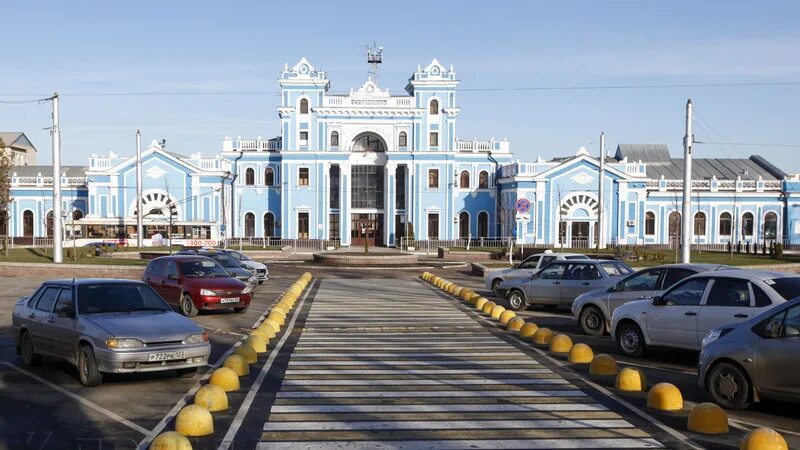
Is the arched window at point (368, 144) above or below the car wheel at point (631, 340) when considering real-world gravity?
above

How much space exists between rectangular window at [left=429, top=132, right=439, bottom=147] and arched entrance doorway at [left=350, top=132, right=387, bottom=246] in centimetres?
409

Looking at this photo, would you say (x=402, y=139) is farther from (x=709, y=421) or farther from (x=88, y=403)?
(x=709, y=421)

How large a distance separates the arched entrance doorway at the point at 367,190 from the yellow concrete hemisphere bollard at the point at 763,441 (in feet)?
195

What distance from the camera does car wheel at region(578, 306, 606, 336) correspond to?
679 inches

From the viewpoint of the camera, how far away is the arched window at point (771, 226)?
6419 centimetres

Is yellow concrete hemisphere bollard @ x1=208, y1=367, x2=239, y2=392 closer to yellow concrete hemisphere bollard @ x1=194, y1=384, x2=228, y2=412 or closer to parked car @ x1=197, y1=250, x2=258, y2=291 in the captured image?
yellow concrete hemisphere bollard @ x1=194, y1=384, x2=228, y2=412

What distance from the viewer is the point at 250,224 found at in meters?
66.7

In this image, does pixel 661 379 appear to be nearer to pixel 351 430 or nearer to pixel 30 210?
pixel 351 430

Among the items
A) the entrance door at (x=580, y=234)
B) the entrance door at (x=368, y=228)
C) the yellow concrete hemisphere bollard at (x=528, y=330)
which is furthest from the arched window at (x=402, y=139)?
the yellow concrete hemisphere bollard at (x=528, y=330)

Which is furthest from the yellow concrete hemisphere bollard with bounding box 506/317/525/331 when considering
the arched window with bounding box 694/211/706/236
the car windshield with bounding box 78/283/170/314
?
the arched window with bounding box 694/211/706/236

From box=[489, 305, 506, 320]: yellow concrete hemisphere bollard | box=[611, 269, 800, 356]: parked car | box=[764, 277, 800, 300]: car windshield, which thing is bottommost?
box=[489, 305, 506, 320]: yellow concrete hemisphere bollard

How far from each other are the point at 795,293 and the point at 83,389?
10.5 metres

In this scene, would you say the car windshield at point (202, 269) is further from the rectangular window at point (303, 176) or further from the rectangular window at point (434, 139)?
the rectangular window at point (434, 139)

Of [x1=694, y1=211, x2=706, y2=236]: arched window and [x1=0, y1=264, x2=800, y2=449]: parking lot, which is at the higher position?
[x1=694, y1=211, x2=706, y2=236]: arched window
